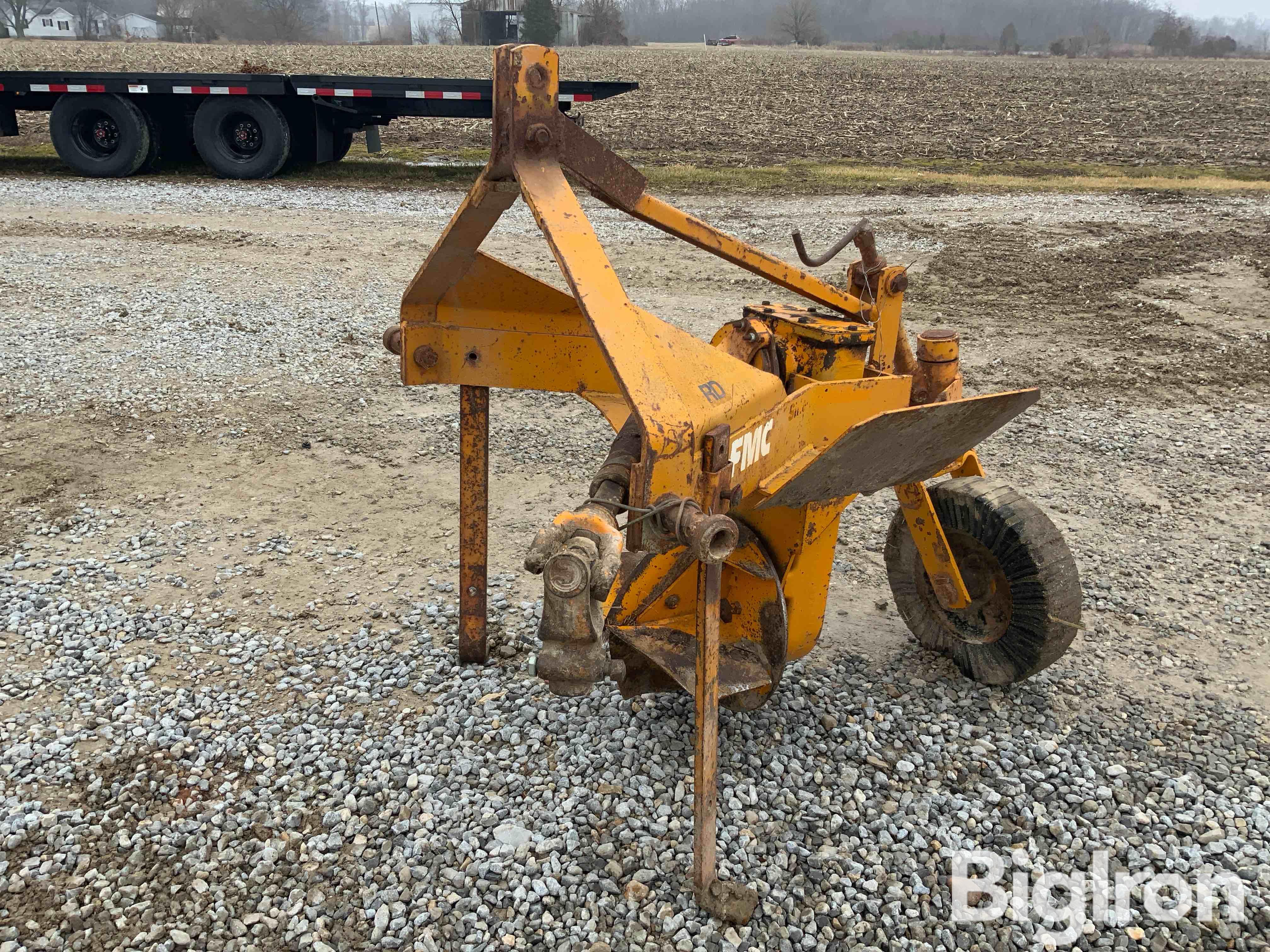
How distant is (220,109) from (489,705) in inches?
505

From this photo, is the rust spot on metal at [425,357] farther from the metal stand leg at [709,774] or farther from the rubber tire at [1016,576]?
the rubber tire at [1016,576]

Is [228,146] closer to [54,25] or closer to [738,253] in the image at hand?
[738,253]

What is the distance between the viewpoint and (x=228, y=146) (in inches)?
553

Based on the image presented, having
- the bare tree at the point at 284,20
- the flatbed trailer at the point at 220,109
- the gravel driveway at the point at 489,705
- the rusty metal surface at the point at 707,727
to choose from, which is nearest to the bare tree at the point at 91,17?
the bare tree at the point at 284,20

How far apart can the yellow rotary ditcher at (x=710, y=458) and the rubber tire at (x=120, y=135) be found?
41.7 feet

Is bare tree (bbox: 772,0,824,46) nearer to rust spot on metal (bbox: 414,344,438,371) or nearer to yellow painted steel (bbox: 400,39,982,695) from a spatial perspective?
yellow painted steel (bbox: 400,39,982,695)

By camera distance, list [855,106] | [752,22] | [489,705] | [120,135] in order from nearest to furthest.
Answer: [489,705], [120,135], [855,106], [752,22]

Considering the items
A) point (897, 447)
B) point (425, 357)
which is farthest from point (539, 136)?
point (897, 447)

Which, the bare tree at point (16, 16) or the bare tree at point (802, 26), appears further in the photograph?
the bare tree at point (802, 26)

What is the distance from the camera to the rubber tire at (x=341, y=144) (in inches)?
596

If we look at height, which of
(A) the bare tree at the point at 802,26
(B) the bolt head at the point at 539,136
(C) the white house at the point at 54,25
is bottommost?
(B) the bolt head at the point at 539,136

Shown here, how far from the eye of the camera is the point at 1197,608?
4.58 m

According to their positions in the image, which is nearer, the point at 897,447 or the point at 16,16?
the point at 897,447

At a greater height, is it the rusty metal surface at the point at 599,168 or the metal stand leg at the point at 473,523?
the rusty metal surface at the point at 599,168
